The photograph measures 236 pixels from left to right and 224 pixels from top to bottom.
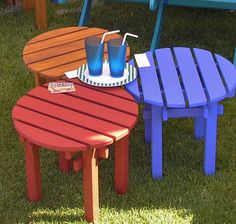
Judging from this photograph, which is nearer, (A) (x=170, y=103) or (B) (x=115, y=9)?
(A) (x=170, y=103)

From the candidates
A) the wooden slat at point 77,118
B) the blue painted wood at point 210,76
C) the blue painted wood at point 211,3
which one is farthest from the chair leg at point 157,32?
the wooden slat at point 77,118

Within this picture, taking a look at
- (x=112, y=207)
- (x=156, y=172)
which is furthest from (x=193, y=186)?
(x=112, y=207)

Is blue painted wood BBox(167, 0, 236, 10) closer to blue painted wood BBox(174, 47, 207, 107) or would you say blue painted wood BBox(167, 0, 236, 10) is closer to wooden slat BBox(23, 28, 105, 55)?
blue painted wood BBox(174, 47, 207, 107)

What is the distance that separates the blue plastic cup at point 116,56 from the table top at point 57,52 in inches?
10.8

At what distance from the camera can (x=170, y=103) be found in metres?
3.17

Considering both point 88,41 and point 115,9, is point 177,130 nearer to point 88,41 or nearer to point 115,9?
point 88,41

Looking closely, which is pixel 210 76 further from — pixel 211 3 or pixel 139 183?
pixel 211 3

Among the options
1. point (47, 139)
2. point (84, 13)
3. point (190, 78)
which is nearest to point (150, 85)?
point (190, 78)

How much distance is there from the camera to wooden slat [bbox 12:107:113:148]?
2.83m

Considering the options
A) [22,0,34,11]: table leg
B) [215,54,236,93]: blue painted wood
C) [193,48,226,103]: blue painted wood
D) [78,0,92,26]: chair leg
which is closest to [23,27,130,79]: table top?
[193,48,226,103]: blue painted wood

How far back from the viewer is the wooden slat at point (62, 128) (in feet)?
9.30

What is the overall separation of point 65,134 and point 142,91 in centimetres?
60

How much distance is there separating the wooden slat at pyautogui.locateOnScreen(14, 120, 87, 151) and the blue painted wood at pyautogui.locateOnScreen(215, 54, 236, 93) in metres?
0.97

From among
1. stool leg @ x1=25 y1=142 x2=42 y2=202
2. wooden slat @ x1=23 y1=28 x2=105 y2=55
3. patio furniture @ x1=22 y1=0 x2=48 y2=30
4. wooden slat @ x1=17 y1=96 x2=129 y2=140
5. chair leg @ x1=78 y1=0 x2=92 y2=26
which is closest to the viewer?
wooden slat @ x1=17 y1=96 x2=129 y2=140
